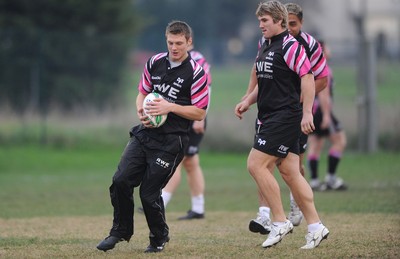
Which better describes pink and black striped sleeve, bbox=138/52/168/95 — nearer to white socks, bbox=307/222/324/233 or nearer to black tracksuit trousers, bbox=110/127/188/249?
black tracksuit trousers, bbox=110/127/188/249

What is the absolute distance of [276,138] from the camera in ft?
24.4

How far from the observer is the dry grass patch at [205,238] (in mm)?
7230

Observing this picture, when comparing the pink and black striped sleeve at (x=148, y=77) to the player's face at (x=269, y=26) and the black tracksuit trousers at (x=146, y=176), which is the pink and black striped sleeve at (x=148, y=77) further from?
the player's face at (x=269, y=26)

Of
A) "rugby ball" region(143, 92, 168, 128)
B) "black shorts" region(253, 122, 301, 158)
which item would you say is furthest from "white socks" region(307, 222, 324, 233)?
"rugby ball" region(143, 92, 168, 128)

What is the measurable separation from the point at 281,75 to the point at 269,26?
45cm

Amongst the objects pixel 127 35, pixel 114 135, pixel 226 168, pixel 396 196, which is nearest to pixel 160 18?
pixel 127 35

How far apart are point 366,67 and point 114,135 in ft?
20.4

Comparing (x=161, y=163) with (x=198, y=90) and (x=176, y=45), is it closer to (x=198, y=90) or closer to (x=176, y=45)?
(x=198, y=90)

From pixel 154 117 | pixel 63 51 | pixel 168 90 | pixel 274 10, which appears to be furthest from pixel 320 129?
pixel 63 51

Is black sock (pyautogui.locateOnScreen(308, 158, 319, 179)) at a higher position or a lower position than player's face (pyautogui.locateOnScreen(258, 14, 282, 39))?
lower

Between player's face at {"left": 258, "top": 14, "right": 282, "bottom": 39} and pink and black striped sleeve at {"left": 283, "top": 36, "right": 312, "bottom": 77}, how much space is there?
0.53ft

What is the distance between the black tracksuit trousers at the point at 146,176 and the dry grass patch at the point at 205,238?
25 centimetres

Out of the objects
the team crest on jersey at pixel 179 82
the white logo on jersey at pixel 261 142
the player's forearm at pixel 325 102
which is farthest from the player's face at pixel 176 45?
the player's forearm at pixel 325 102

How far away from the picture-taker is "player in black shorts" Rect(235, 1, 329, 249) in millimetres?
7410
